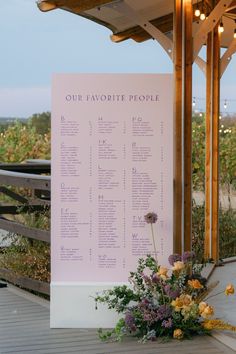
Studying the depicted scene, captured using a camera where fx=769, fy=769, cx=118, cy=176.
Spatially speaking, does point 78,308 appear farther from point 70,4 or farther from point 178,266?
Result: point 70,4

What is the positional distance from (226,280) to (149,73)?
259 cm

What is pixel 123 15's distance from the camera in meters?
7.42

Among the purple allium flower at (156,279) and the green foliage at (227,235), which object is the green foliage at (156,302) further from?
the green foliage at (227,235)

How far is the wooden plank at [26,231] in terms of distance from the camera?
6173mm

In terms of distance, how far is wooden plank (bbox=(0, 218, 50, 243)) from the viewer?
20.3 ft

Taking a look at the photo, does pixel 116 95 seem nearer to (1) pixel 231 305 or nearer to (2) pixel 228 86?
(1) pixel 231 305

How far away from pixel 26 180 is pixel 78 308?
1.60 m

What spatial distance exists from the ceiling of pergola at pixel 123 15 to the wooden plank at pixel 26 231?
70.3 inches

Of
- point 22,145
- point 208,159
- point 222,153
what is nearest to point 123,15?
point 208,159

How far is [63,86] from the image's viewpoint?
518 centimetres

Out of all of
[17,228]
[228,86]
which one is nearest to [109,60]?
[17,228]

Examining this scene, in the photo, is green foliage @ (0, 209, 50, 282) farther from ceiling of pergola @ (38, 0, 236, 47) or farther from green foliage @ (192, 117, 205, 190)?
green foliage @ (192, 117, 205, 190)

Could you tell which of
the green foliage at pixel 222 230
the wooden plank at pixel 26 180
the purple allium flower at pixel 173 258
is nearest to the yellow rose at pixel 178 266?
the purple allium flower at pixel 173 258

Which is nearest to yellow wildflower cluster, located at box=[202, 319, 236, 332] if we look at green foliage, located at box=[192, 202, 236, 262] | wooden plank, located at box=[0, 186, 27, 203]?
wooden plank, located at box=[0, 186, 27, 203]
